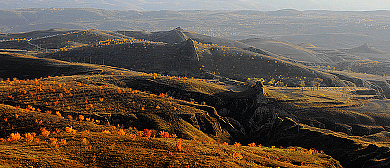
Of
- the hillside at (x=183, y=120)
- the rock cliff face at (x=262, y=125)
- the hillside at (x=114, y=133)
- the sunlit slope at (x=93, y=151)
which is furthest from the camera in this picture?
the rock cliff face at (x=262, y=125)

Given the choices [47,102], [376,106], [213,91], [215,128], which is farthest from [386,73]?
[47,102]

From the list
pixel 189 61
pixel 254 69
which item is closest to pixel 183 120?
pixel 189 61

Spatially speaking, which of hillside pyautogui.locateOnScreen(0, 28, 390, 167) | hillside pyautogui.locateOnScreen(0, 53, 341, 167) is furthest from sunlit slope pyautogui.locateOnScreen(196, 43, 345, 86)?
hillside pyautogui.locateOnScreen(0, 53, 341, 167)

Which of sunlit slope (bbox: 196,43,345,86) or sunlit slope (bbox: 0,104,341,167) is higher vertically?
sunlit slope (bbox: 0,104,341,167)

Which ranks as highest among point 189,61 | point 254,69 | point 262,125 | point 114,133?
point 114,133

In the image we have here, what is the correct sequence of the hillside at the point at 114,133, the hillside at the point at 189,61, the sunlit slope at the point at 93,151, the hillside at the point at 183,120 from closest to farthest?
the sunlit slope at the point at 93,151
the hillside at the point at 114,133
the hillside at the point at 183,120
the hillside at the point at 189,61

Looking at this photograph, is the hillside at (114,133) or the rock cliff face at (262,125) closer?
the hillside at (114,133)

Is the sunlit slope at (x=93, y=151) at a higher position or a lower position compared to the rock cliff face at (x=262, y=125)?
higher

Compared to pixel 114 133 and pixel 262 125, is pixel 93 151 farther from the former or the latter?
pixel 262 125

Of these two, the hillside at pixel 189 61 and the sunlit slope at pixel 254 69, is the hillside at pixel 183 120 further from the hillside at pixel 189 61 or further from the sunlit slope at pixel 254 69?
the sunlit slope at pixel 254 69

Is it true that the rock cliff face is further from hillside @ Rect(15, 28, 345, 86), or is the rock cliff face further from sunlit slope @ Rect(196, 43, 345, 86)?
sunlit slope @ Rect(196, 43, 345, 86)

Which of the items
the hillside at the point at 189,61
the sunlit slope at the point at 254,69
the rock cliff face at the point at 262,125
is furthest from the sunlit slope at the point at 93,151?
the sunlit slope at the point at 254,69

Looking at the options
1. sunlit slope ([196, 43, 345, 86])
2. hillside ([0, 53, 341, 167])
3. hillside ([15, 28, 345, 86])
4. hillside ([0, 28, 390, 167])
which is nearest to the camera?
hillside ([0, 53, 341, 167])
